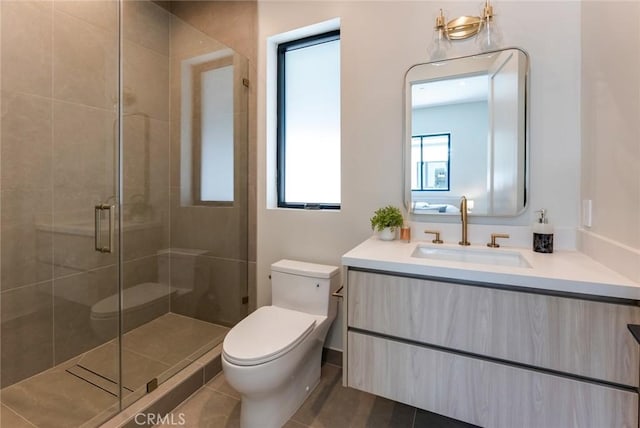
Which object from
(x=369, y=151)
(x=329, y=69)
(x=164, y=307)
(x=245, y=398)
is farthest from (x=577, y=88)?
(x=164, y=307)

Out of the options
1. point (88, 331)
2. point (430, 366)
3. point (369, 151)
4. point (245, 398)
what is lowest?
point (245, 398)

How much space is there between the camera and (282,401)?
140 cm

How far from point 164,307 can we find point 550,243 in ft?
7.77

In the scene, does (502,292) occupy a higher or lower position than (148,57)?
lower

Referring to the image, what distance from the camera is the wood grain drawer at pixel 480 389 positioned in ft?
2.82

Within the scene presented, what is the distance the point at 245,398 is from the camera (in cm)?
132

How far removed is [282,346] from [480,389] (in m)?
0.77

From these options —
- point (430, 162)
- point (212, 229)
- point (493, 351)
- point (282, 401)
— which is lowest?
point (282, 401)

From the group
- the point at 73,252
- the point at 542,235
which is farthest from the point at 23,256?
the point at 542,235

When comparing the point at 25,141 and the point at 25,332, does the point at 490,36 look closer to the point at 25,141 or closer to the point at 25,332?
the point at 25,141

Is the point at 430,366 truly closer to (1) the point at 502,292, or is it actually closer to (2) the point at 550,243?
(1) the point at 502,292

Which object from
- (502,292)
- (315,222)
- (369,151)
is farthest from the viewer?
(315,222)

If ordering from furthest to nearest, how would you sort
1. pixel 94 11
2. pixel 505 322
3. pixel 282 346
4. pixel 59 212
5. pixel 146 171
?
pixel 146 171 → pixel 94 11 → pixel 59 212 → pixel 282 346 → pixel 505 322

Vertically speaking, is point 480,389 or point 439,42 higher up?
point 439,42
